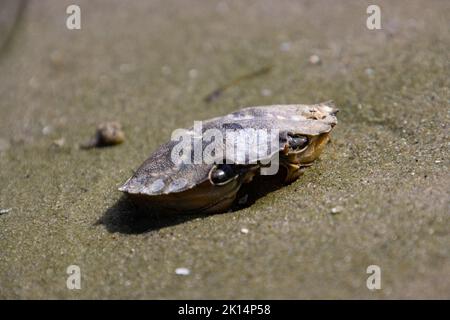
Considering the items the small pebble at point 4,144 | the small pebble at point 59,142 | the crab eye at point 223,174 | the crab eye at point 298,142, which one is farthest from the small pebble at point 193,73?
the crab eye at point 223,174

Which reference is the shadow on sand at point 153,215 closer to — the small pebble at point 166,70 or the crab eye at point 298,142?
the crab eye at point 298,142

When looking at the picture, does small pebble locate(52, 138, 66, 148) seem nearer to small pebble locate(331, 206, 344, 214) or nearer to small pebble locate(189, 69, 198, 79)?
small pebble locate(189, 69, 198, 79)

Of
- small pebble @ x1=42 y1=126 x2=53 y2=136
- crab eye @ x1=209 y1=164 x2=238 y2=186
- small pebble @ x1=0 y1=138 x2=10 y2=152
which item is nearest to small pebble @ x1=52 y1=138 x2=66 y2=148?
small pebble @ x1=42 y1=126 x2=53 y2=136

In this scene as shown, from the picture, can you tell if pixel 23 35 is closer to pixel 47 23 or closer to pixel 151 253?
pixel 47 23

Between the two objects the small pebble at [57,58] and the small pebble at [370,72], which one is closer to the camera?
the small pebble at [370,72]

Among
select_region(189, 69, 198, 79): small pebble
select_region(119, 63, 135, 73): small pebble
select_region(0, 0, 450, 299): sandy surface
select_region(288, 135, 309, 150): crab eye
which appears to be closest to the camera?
select_region(0, 0, 450, 299): sandy surface

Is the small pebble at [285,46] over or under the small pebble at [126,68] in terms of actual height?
over

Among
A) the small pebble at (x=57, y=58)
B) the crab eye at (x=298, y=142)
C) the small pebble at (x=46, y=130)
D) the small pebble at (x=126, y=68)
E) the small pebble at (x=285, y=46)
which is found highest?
the small pebble at (x=285, y=46)
